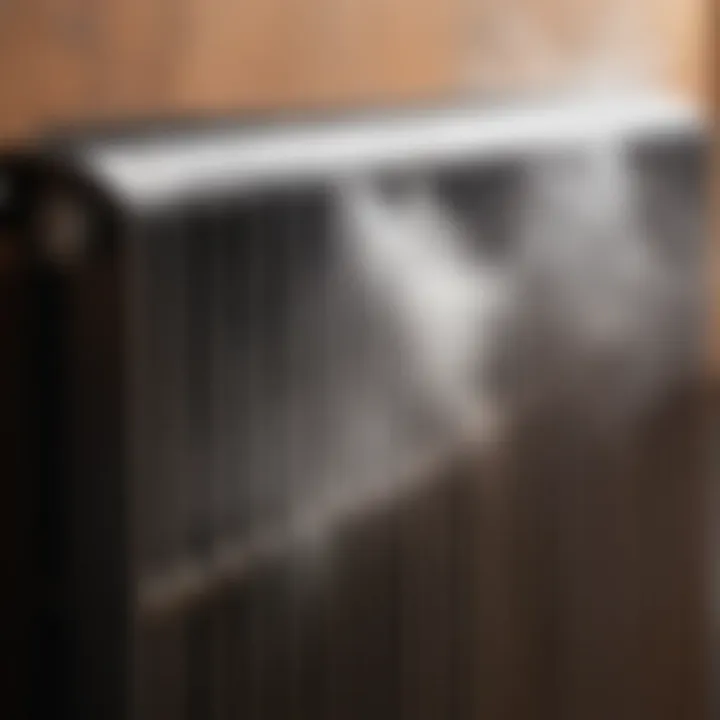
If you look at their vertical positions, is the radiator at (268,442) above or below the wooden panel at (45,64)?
below

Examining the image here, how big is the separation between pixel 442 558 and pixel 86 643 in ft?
0.97

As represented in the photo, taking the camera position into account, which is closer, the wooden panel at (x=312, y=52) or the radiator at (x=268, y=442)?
the radiator at (x=268, y=442)

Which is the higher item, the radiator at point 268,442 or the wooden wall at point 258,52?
the wooden wall at point 258,52

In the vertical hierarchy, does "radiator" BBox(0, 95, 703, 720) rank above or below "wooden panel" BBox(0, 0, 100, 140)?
below

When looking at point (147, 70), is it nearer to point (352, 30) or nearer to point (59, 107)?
point (59, 107)

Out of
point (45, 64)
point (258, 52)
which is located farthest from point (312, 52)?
point (45, 64)

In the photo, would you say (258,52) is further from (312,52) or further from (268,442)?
(268,442)

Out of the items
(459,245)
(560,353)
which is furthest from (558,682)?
(459,245)

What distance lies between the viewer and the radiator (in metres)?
0.72

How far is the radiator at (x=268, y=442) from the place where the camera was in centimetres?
72

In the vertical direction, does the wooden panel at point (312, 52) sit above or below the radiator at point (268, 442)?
above

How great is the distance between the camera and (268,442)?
2.68 feet

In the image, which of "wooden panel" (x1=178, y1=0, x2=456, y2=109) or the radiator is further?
"wooden panel" (x1=178, y1=0, x2=456, y2=109)

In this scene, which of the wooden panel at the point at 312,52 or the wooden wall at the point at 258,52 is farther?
the wooden panel at the point at 312,52
